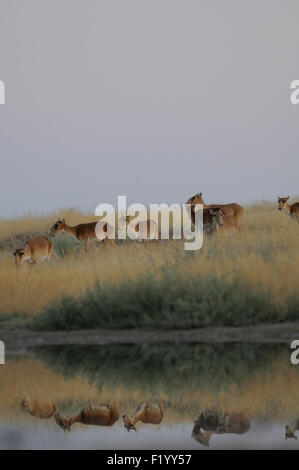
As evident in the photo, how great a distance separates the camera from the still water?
8.21m

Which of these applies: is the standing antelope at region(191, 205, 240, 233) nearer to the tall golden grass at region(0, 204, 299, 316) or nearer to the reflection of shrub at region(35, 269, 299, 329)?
the tall golden grass at region(0, 204, 299, 316)

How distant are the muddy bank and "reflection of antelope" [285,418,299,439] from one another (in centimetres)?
596

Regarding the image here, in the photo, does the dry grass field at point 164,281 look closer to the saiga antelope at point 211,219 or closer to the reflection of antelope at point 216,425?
the saiga antelope at point 211,219

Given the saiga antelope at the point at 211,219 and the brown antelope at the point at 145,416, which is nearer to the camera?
the brown antelope at the point at 145,416

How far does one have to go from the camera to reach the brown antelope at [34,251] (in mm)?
24362

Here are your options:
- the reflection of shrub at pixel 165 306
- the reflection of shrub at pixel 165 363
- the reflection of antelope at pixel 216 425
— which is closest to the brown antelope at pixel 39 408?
the reflection of shrub at pixel 165 363

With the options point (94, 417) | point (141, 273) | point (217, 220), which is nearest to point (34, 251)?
point (217, 220)

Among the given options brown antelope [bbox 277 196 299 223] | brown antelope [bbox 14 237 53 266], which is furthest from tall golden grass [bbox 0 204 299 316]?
brown antelope [bbox 277 196 299 223]

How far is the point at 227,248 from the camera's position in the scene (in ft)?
77.3

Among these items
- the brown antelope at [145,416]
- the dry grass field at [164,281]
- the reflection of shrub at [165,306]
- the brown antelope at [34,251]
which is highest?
the brown antelope at [34,251]

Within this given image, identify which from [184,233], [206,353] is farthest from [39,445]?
[184,233]

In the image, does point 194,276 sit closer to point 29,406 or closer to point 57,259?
point 29,406

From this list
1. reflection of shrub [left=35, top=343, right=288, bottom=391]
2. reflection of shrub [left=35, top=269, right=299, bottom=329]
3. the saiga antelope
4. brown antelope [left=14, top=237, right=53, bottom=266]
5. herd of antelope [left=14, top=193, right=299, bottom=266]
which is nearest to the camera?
reflection of shrub [left=35, top=343, right=288, bottom=391]
